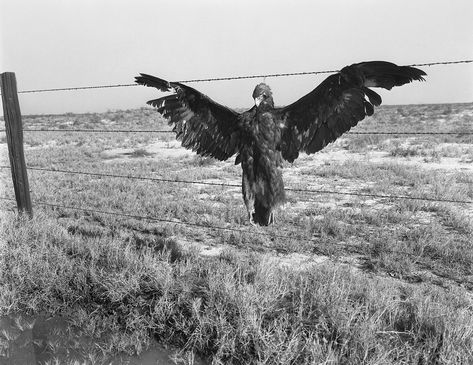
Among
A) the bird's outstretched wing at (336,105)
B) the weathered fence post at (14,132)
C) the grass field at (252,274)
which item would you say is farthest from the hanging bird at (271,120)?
the weathered fence post at (14,132)

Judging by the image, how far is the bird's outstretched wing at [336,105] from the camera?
2.65 m

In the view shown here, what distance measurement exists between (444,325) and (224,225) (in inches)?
150

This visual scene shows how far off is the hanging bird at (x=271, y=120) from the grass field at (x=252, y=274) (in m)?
0.38

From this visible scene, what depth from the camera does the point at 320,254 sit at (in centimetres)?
507

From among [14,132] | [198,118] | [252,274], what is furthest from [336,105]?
[14,132]

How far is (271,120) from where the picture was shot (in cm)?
310

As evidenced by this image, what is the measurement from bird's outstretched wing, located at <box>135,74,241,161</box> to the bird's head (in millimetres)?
397

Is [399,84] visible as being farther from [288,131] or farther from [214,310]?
[214,310]

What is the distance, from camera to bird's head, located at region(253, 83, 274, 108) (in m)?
2.91

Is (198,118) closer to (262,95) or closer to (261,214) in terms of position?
(262,95)

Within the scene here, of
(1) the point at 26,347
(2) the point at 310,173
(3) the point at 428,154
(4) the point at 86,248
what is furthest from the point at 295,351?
(3) the point at 428,154

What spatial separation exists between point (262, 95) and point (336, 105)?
599mm

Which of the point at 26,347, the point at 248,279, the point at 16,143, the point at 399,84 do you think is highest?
the point at 399,84

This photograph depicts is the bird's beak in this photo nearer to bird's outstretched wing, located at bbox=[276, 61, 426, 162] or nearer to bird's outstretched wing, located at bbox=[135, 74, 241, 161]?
bird's outstretched wing, located at bbox=[276, 61, 426, 162]
